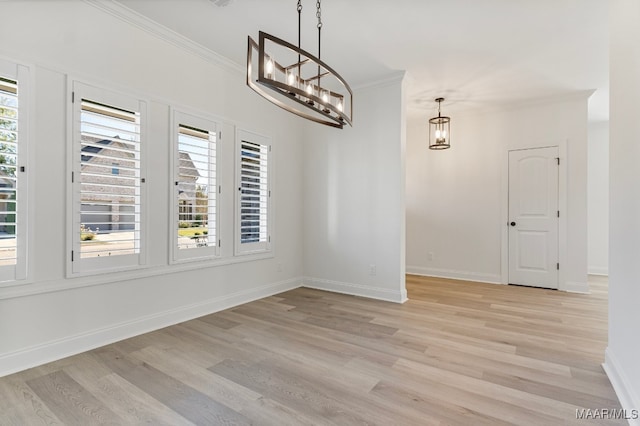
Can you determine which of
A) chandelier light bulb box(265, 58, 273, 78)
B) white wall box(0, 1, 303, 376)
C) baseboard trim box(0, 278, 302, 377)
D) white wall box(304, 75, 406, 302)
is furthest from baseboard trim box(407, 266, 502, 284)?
chandelier light bulb box(265, 58, 273, 78)

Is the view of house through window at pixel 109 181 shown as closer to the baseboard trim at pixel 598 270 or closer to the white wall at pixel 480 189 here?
the white wall at pixel 480 189

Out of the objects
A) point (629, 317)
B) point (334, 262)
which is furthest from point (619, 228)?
A: point (334, 262)

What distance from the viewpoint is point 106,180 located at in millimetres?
2738

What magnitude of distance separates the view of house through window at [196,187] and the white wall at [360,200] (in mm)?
1712

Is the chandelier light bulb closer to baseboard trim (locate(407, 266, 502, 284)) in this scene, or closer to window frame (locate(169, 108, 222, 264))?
window frame (locate(169, 108, 222, 264))

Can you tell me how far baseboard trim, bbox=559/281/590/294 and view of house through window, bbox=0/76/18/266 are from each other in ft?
20.9

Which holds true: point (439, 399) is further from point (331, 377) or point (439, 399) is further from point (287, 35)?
point (287, 35)

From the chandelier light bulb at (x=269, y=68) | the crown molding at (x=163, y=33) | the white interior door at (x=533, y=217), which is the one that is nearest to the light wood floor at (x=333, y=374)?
the white interior door at (x=533, y=217)

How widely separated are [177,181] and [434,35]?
2.97m

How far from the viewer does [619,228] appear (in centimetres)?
202

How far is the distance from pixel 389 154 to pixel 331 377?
9.50ft

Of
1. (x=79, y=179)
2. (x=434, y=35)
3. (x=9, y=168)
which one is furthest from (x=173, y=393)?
(x=434, y=35)

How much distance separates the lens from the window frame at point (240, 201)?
153 inches

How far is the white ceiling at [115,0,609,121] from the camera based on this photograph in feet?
9.02
